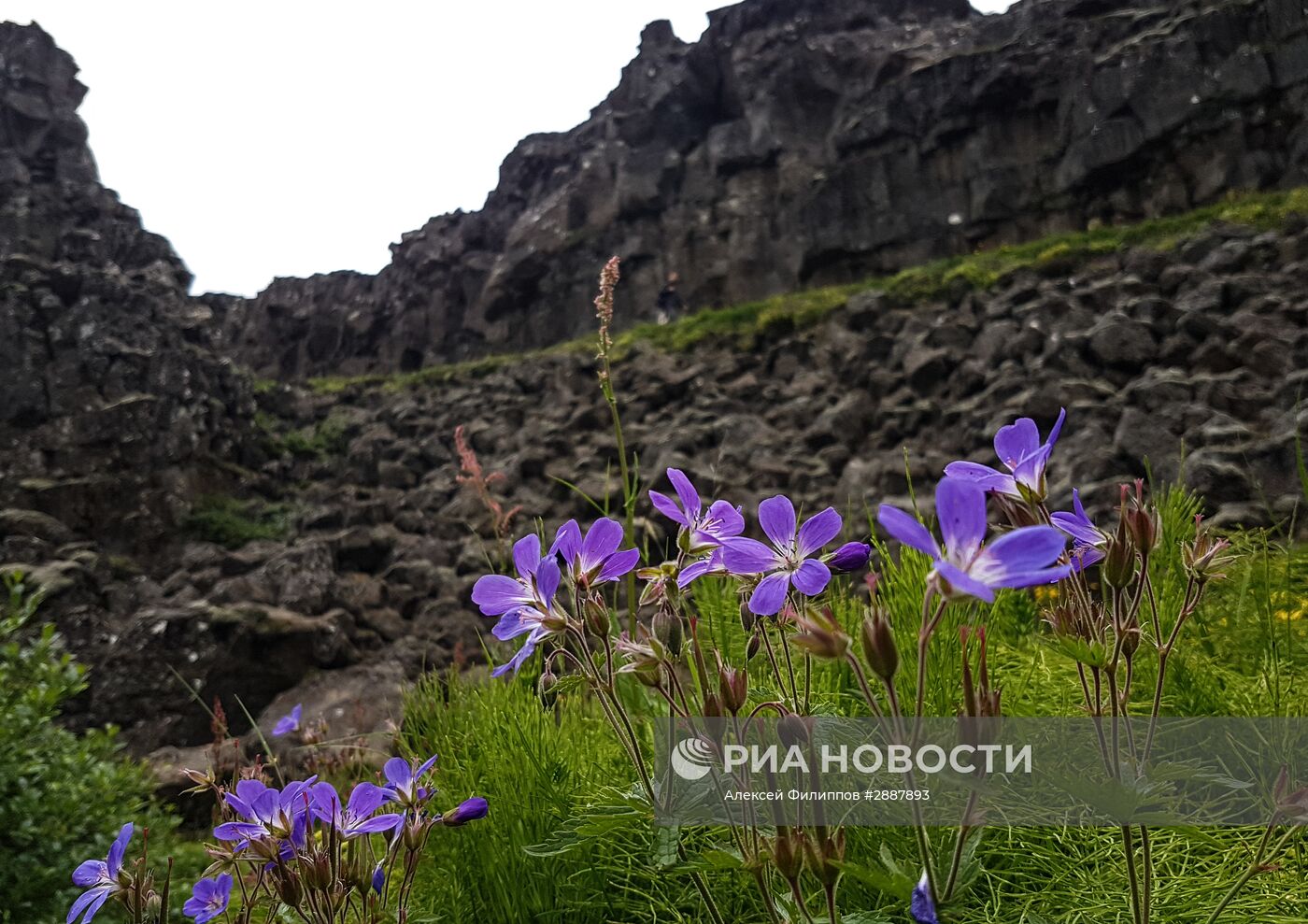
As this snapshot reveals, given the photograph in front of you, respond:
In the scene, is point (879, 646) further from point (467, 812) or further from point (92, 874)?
point (92, 874)

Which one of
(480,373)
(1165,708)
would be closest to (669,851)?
→ (1165,708)

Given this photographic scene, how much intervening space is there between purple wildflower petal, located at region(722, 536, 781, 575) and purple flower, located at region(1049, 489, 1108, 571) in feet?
0.97

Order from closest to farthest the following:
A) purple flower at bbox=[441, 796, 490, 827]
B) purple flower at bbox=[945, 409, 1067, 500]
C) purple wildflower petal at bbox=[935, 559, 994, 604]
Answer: purple wildflower petal at bbox=[935, 559, 994, 604] → purple flower at bbox=[945, 409, 1067, 500] → purple flower at bbox=[441, 796, 490, 827]

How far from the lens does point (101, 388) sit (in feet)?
45.2

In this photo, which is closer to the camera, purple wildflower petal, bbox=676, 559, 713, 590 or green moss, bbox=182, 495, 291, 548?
purple wildflower petal, bbox=676, 559, 713, 590

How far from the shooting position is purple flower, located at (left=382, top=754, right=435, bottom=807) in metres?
0.95

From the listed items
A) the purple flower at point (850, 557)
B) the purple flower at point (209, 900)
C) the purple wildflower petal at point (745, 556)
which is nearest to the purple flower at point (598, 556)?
the purple wildflower petal at point (745, 556)

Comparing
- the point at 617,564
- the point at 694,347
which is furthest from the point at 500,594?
the point at 694,347

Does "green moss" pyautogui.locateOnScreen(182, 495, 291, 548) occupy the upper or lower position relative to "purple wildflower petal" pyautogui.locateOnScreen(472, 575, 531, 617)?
lower

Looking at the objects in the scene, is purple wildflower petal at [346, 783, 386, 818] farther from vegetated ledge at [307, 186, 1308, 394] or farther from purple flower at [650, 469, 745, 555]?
vegetated ledge at [307, 186, 1308, 394]

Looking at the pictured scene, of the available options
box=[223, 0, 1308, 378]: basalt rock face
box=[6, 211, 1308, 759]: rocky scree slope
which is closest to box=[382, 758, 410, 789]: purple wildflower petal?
box=[6, 211, 1308, 759]: rocky scree slope

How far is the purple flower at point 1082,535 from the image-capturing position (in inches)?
28.5

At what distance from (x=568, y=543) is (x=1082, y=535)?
53cm

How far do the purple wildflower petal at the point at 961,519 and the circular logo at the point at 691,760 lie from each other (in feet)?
1.08
